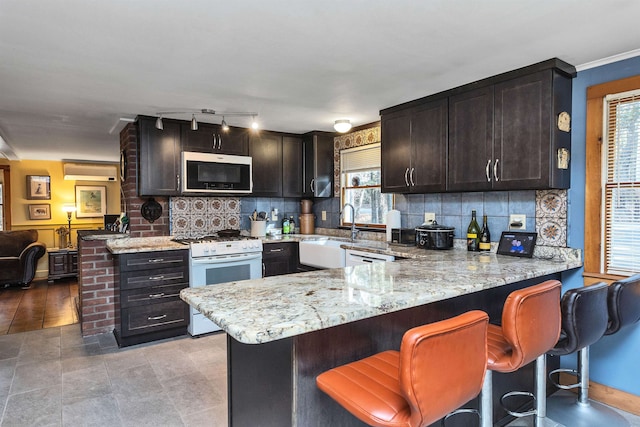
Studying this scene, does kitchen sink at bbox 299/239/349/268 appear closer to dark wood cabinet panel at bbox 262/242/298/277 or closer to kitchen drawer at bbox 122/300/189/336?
dark wood cabinet panel at bbox 262/242/298/277

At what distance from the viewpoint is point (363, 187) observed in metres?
4.27

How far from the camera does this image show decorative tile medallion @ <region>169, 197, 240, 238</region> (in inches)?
163

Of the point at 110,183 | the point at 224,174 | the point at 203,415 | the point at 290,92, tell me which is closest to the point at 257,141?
the point at 224,174

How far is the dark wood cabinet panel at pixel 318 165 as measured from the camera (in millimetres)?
4543

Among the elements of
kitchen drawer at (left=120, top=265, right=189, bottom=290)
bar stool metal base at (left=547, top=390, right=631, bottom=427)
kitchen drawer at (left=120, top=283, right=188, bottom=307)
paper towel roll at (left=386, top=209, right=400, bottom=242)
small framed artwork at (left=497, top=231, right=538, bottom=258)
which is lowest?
bar stool metal base at (left=547, top=390, right=631, bottom=427)

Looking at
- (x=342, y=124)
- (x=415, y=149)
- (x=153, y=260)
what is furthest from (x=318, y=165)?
(x=153, y=260)

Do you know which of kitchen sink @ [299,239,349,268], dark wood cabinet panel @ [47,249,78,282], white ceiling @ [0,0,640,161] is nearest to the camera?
white ceiling @ [0,0,640,161]

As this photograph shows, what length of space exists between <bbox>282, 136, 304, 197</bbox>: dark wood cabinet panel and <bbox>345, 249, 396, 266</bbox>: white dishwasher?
56.8 inches

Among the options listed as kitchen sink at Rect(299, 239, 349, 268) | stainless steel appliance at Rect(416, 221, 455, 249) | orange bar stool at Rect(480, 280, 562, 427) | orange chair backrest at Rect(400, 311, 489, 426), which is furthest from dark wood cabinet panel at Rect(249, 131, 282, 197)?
orange chair backrest at Rect(400, 311, 489, 426)

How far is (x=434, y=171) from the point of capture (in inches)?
119

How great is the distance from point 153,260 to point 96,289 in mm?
729

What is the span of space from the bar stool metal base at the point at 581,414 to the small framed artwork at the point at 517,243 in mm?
909

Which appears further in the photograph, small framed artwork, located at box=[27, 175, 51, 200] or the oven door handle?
small framed artwork, located at box=[27, 175, 51, 200]

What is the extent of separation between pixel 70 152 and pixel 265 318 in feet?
21.2
